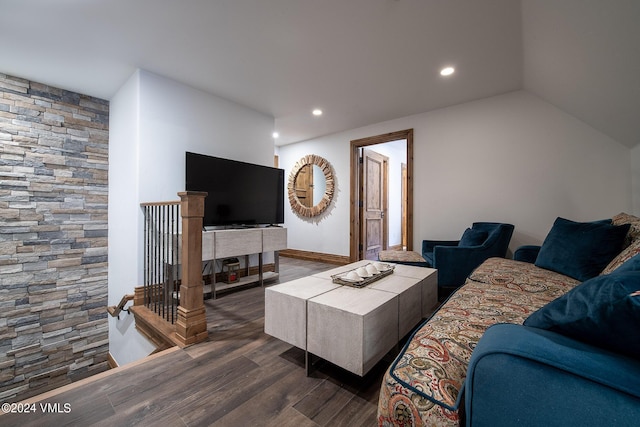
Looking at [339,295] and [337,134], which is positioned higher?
[337,134]

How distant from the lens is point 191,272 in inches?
77.9

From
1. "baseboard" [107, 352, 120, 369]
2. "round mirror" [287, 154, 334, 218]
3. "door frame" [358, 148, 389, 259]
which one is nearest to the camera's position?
"baseboard" [107, 352, 120, 369]

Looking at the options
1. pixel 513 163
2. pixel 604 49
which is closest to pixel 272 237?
pixel 513 163

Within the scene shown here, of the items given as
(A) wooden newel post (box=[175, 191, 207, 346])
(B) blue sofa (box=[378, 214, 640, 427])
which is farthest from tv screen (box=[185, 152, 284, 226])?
(B) blue sofa (box=[378, 214, 640, 427])

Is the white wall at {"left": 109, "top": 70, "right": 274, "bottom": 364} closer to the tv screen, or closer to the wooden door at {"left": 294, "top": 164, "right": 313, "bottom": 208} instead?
the tv screen

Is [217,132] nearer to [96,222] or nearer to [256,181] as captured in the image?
[256,181]

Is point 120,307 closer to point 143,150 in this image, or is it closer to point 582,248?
point 143,150

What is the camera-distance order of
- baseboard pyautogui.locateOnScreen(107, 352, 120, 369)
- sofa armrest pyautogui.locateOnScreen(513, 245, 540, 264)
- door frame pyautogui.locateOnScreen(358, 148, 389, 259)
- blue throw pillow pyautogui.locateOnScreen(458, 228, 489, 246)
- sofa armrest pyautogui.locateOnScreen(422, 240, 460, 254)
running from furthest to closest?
door frame pyautogui.locateOnScreen(358, 148, 389, 259)
sofa armrest pyautogui.locateOnScreen(422, 240, 460, 254)
baseboard pyautogui.locateOnScreen(107, 352, 120, 369)
blue throw pillow pyautogui.locateOnScreen(458, 228, 489, 246)
sofa armrest pyautogui.locateOnScreen(513, 245, 540, 264)

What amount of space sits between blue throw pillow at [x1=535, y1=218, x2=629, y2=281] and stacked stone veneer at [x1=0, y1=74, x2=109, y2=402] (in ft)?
15.6

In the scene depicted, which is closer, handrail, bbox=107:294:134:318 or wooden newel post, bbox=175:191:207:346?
wooden newel post, bbox=175:191:207:346

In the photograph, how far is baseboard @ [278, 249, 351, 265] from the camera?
185 inches

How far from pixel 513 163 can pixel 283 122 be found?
129 inches

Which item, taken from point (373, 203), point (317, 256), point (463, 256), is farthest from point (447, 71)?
point (317, 256)

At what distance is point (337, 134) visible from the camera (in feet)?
15.8
